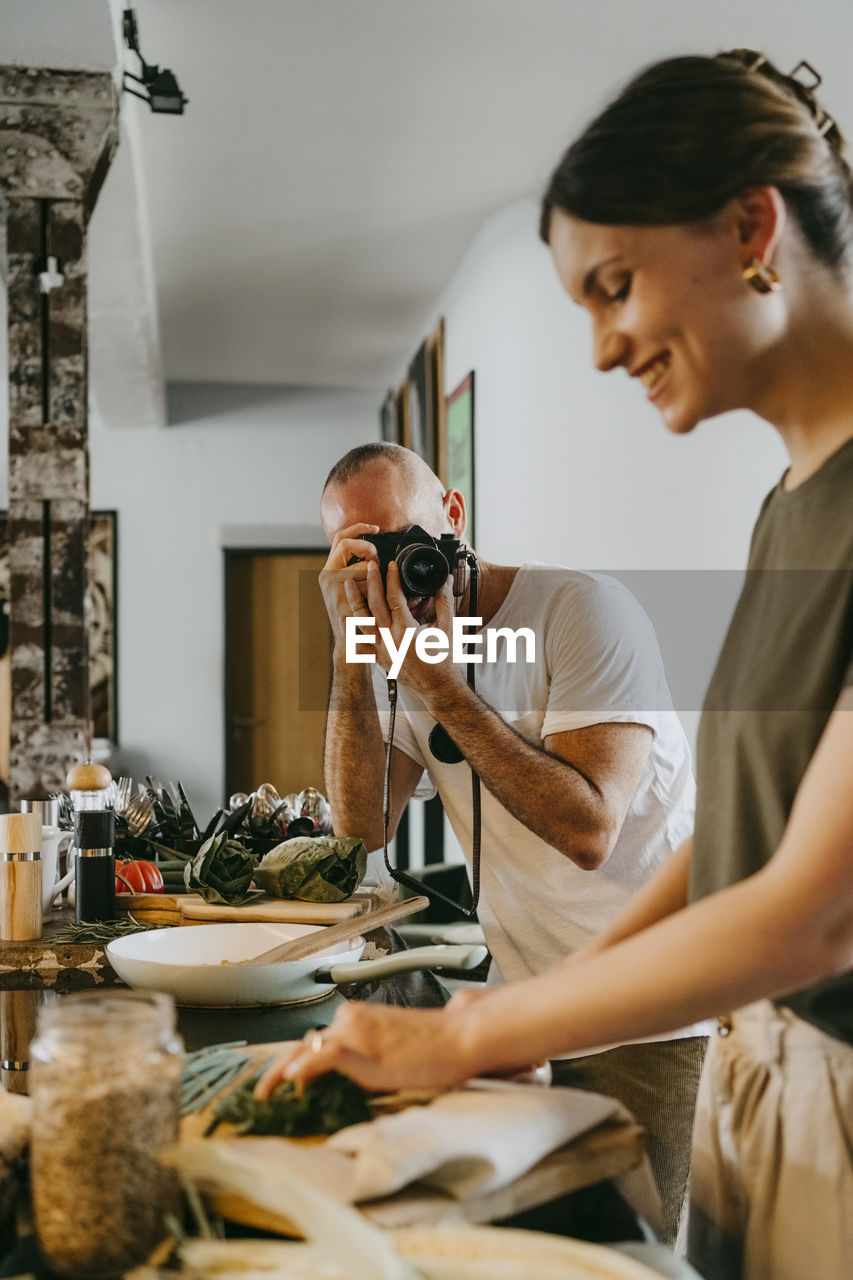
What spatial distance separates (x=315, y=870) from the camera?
1.51m

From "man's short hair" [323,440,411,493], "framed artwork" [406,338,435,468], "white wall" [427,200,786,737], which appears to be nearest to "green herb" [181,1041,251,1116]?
"man's short hair" [323,440,411,493]

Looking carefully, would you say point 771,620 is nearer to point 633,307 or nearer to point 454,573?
point 633,307

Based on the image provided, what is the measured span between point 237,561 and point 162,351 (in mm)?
1299

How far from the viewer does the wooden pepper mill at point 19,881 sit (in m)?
1.34

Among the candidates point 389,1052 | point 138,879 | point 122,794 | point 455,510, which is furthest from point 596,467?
point 389,1052

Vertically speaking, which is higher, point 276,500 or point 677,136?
point 276,500

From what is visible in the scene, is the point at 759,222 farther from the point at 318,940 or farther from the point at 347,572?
the point at 347,572

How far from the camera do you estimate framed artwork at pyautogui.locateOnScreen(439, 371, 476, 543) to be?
13.3ft

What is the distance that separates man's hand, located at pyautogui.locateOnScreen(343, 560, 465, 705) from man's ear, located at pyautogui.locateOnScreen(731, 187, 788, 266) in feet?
2.79

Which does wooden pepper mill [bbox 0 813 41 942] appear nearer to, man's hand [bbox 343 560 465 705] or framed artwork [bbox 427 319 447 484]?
man's hand [bbox 343 560 465 705]

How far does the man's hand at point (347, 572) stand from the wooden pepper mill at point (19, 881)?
1.62 ft

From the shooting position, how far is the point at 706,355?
686 mm

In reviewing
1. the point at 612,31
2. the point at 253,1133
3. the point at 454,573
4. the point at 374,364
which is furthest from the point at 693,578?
the point at 374,364

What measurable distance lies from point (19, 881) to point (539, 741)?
2.26 ft
